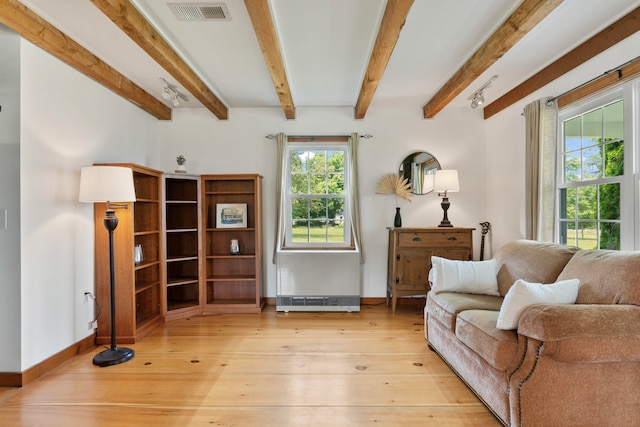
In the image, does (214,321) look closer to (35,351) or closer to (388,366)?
(35,351)

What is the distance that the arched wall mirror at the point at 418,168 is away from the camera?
162 inches

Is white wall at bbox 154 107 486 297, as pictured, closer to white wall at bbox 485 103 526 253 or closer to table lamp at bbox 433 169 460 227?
white wall at bbox 485 103 526 253

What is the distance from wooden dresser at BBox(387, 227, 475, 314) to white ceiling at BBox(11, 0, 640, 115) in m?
1.58

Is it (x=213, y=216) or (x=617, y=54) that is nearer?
(x=617, y=54)

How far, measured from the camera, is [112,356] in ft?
8.53

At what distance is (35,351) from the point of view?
2.33 metres

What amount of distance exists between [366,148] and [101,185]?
286 cm

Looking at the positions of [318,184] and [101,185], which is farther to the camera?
[318,184]

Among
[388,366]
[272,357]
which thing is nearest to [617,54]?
[388,366]

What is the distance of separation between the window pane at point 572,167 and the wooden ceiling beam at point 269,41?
2.67 m

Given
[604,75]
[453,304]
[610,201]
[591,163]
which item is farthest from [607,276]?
[604,75]

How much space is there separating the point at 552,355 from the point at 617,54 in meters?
2.24

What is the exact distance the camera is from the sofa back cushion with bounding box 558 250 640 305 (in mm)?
1748

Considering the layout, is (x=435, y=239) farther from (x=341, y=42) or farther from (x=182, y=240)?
(x=182, y=240)
